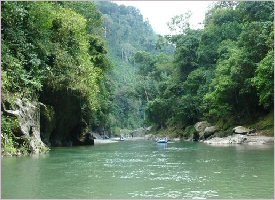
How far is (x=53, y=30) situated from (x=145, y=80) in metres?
36.4

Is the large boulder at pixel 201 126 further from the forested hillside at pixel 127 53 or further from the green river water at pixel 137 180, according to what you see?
the green river water at pixel 137 180

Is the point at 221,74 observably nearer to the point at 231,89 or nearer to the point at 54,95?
the point at 231,89

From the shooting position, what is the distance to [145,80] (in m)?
59.4

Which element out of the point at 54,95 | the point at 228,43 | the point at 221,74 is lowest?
the point at 54,95

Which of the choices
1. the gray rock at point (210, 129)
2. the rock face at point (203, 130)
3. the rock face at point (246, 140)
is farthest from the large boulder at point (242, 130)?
the rock face at point (203, 130)

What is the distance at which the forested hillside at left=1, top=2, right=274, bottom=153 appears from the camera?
17.8 meters

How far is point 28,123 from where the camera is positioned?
17.1m

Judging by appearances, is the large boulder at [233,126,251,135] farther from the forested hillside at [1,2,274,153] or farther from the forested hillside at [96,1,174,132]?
the forested hillside at [96,1,174,132]

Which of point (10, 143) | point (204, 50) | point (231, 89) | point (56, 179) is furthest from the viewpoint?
point (204, 50)

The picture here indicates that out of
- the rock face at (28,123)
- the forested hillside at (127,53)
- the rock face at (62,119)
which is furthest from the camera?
the forested hillside at (127,53)

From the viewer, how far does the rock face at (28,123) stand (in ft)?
52.2

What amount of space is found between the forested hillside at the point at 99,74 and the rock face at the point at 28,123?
1.7 inches

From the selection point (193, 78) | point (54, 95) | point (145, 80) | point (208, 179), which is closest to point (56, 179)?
point (208, 179)

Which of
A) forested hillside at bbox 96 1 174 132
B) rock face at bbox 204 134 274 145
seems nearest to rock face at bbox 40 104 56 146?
rock face at bbox 204 134 274 145
